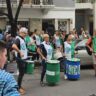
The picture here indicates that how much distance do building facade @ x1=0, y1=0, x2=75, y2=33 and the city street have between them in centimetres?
2110

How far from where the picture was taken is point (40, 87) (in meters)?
Answer: 11.8

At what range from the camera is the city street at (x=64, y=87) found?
10.7 meters

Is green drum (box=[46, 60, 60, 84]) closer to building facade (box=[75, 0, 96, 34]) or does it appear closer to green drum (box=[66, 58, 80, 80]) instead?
green drum (box=[66, 58, 80, 80])

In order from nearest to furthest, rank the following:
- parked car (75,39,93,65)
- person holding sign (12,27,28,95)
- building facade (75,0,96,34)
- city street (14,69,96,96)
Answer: person holding sign (12,27,28,95) → city street (14,69,96,96) → parked car (75,39,93,65) → building facade (75,0,96,34)

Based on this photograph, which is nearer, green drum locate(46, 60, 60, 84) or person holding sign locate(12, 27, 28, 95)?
person holding sign locate(12, 27, 28, 95)

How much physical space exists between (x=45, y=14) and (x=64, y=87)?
955 inches

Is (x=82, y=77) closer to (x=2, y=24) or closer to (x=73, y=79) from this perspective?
(x=73, y=79)

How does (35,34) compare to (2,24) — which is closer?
(35,34)

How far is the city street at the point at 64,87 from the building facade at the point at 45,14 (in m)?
21.1

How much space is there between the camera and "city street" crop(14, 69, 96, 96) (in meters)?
10.7

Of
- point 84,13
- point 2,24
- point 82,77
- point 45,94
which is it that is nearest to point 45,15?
point 2,24

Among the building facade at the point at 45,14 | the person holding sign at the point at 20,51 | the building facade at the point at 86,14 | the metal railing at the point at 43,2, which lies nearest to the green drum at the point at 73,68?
the person holding sign at the point at 20,51

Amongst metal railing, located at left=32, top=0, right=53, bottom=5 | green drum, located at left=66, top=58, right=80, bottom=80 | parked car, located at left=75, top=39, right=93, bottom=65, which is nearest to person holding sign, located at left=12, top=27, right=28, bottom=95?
green drum, located at left=66, top=58, right=80, bottom=80

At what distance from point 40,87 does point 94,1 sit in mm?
27789
